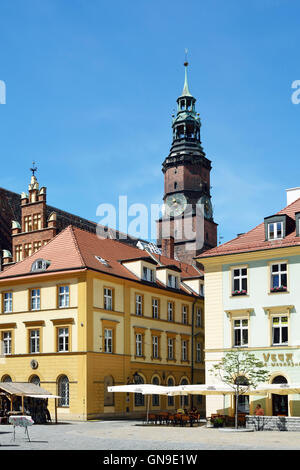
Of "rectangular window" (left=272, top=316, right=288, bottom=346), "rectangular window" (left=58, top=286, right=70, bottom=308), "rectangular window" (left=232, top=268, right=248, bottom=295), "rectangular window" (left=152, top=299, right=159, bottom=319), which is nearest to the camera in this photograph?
"rectangular window" (left=272, top=316, right=288, bottom=346)

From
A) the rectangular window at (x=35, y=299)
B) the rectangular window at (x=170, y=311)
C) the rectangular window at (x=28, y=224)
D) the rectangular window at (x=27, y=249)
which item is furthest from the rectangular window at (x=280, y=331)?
the rectangular window at (x=28, y=224)

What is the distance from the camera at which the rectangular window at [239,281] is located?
3956cm

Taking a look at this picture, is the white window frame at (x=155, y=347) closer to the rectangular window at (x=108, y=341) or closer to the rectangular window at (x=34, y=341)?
the rectangular window at (x=108, y=341)

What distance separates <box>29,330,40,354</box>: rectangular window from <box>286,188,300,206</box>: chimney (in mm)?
18749

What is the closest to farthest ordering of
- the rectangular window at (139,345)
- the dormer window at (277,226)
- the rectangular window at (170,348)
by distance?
the dormer window at (277,226) → the rectangular window at (139,345) → the rectangular window at (170,348)

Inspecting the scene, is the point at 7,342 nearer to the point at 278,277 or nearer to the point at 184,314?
the point at 184,314

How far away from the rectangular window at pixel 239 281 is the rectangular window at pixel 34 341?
1421 cm

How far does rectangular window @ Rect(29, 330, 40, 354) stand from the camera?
45750 mm

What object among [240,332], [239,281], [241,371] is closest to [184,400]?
[240,332]

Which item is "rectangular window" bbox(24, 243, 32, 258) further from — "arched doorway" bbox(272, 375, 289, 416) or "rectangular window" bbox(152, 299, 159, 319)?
"arched doorway" bbox(272, 375, 289, 416)

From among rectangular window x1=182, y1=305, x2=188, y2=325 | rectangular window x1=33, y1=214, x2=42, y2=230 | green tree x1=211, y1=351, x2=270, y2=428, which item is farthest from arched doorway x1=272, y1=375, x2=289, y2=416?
rectangular window x1=33, y1=214, x2=42, y2=230

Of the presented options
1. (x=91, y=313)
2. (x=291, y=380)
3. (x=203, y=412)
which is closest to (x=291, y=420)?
(x=291, y=380)

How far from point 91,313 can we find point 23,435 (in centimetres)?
1519

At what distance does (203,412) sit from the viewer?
2140 inches
